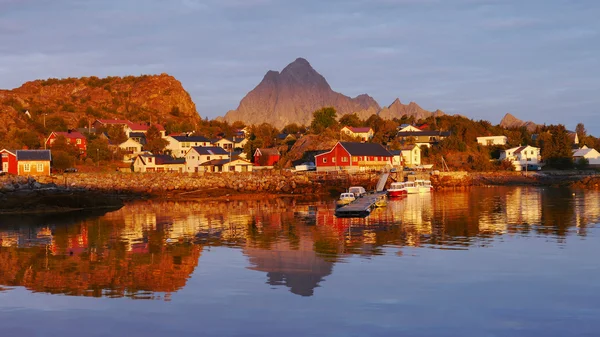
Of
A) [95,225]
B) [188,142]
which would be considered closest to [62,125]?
[188,142]

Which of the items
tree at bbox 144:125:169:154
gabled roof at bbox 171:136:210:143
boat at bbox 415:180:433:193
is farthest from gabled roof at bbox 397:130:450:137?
tree at bbox 144:125:169:154

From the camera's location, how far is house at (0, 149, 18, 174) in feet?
253

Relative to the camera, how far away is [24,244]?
32.5 m

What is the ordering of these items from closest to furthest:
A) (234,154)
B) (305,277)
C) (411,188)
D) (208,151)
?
1. (305,277)
2. (411,188)
3. (208,151)
4. (234,154)

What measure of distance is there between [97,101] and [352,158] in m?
98.5

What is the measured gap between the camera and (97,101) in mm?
163125

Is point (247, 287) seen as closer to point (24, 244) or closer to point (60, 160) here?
point (24, 244)

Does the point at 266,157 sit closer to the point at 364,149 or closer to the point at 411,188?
the point at 364,149

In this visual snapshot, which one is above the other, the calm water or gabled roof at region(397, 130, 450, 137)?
gabled roof at region(397, 130, 450, 137)

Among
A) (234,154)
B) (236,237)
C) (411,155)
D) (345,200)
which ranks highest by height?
(234,154)

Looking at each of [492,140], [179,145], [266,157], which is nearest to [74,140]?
[179,145]

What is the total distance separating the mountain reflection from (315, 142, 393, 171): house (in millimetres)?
31726

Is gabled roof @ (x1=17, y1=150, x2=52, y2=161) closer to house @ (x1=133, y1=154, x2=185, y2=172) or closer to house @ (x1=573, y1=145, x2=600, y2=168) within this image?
house @ (x1=133, y1=154, x2=185, y2=172)

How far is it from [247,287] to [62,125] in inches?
4329
